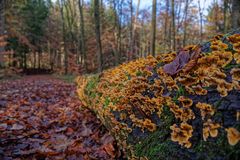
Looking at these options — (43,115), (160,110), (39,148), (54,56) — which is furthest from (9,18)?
(160,110)

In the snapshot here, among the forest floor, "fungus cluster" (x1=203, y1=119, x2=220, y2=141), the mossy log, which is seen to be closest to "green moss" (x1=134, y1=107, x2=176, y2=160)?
the mossy log

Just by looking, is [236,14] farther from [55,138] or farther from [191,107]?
[191,107]

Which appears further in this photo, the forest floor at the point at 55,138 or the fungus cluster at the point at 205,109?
the forest floor at the point at 55,138

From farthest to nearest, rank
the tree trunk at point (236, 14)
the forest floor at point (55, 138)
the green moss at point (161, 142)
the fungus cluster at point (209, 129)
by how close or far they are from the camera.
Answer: the tree trunk at point (236, 14) → the forest floor at point (55, 138) → the green moss at point (161, 142) → the fungus cluster at point (209, 129)

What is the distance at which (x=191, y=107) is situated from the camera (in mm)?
1377

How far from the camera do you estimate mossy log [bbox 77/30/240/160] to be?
117 centimetres

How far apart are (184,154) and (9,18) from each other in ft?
76.6

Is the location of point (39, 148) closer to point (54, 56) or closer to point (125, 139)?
point (125, 139)

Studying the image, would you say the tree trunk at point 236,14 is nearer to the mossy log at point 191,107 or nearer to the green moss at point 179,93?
the mossy log at point 191,107

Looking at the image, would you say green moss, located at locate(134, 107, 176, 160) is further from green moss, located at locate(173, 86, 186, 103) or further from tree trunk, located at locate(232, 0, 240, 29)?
tree trunk, located at locate(232, 0, 240, 29)

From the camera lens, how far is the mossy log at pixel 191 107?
1.17 meters

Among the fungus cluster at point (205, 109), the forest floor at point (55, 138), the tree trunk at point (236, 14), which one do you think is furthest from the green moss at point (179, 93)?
the tree trunk at point (236, 14)

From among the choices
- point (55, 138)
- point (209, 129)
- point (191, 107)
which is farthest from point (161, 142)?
point (55, 138)

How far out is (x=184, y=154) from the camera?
1308mm
